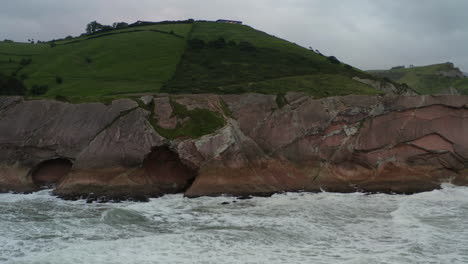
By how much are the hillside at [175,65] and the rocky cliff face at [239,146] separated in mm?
3743

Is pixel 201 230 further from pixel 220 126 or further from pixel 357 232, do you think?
pixel 220 126

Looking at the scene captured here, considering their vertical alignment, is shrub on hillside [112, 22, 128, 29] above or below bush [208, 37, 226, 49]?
above

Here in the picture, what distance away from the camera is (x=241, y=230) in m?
15.8

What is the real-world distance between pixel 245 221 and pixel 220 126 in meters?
8.78

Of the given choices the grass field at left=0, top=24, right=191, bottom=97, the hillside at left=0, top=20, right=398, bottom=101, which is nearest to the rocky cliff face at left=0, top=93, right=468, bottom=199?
the hillside at left=0, top=20, right=398, bottom=101

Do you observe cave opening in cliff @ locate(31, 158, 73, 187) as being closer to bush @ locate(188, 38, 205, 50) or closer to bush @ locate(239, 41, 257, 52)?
bush @ locate(188, 38, 205, 50)

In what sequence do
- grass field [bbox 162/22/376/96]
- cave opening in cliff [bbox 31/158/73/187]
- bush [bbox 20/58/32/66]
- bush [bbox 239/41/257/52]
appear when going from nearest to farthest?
cave opening in cliff [bbox 31/158/73/187] < grass field [bbox 162/22/376/96] < bush [bbox 239/41/257/52] < bush [bbox 20/58/32/66]

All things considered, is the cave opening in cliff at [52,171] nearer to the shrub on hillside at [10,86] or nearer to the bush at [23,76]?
the shrub on hillside at [10,86]

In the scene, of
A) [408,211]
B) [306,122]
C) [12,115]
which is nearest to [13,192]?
[12,115]

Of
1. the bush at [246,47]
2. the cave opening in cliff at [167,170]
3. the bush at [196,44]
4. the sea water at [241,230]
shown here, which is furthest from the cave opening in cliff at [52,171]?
the bush at [246,47]

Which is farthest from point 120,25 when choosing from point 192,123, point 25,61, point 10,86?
point 192,123

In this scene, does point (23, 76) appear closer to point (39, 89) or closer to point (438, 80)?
point (39, 89)

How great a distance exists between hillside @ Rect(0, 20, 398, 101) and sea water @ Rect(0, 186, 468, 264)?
1135 cm

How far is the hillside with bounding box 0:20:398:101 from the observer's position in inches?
1459
